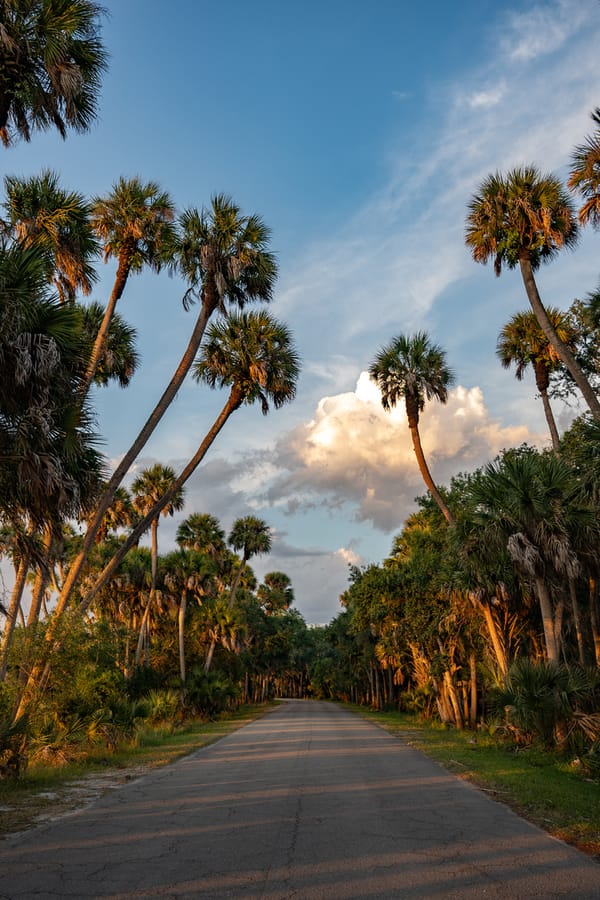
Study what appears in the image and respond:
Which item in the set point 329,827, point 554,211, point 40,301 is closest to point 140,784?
point 329,827

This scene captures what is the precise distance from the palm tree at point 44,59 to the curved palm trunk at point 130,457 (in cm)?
821

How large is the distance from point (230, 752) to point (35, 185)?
16422 millimetres

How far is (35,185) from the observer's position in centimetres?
1747

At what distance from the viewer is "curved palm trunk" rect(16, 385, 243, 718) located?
594 inches

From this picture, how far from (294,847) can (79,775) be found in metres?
8.36

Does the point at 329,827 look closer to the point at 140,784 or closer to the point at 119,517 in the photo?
the point at 140,784

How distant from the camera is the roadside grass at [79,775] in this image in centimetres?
920

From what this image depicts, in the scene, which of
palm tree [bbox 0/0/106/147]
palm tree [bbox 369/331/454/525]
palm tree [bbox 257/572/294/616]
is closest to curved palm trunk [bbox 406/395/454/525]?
palm tree [bbox 369/331/454/525]

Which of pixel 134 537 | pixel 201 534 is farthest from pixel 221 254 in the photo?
pixel 201 534

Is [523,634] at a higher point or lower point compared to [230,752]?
higher

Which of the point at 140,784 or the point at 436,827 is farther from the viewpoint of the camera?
the point at 140,784

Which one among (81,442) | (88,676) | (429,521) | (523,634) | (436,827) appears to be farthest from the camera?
(429,521)

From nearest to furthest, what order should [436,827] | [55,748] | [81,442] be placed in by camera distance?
[436,827]
[81,442]
[55,748]

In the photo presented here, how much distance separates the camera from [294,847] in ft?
22.0
